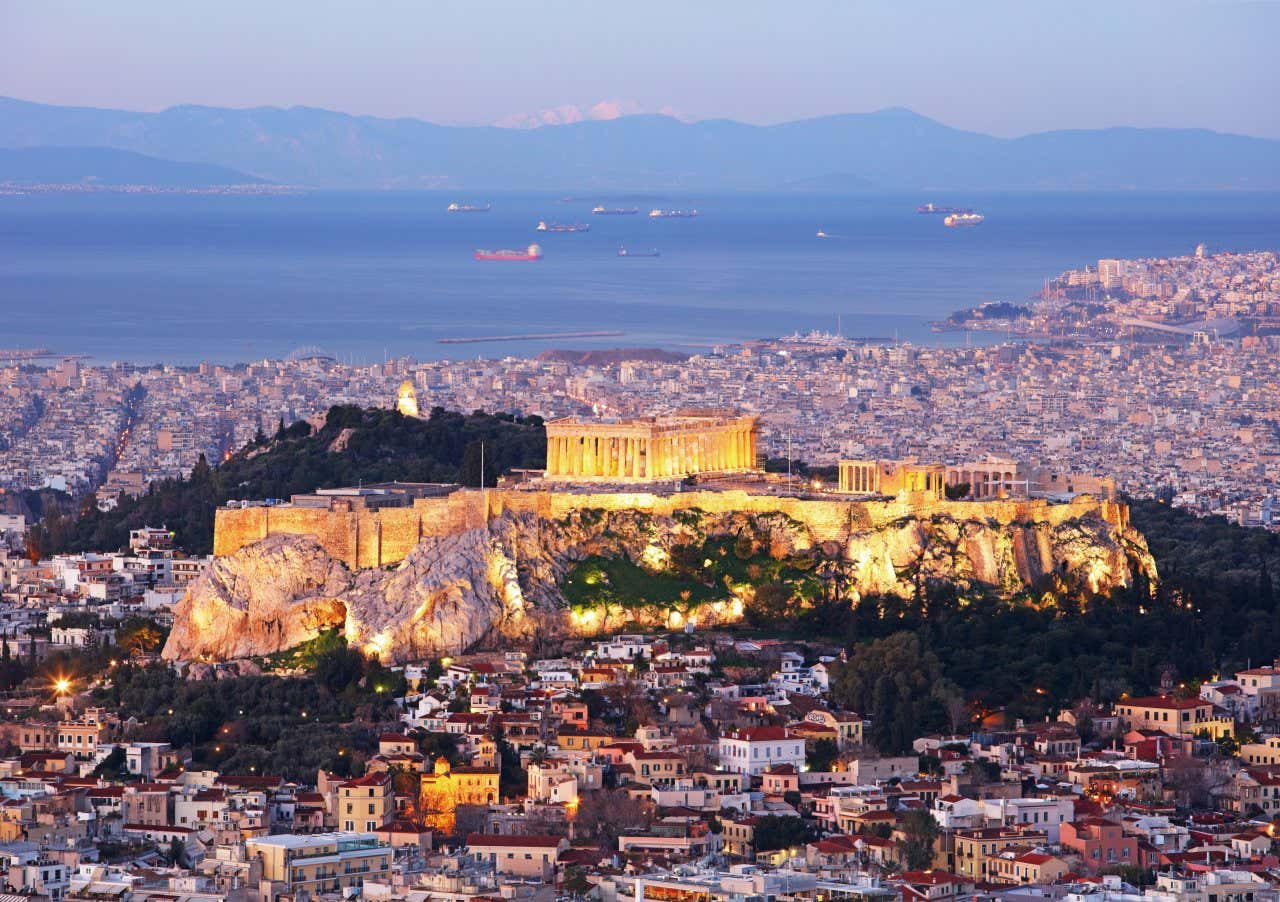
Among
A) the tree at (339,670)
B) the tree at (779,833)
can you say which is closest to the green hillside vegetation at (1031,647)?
the tree at (779,833)

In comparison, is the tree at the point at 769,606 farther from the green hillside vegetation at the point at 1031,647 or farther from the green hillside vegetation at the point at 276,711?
the green hillside vegetation at the point at 276,711

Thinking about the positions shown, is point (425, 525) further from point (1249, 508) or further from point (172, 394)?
point (172, 394)

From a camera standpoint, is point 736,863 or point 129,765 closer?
point 736,863

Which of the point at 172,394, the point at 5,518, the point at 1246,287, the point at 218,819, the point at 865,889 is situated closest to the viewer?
the point at 865,889

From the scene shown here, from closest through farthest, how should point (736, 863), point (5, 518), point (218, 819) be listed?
point (736, 863) < point (218, 819) < point (5, 518)

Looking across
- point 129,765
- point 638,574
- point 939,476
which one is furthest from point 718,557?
point 129,765

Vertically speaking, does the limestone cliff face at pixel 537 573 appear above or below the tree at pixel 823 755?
above

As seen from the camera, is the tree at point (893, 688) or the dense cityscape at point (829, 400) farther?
the dense cityscape at point (829, 400)


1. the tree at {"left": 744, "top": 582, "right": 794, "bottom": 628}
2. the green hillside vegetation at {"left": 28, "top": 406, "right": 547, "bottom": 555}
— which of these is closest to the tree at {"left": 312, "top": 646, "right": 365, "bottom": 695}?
the tree at {"left": 744, "top": 582, "right": 794, "bottom": 628}
